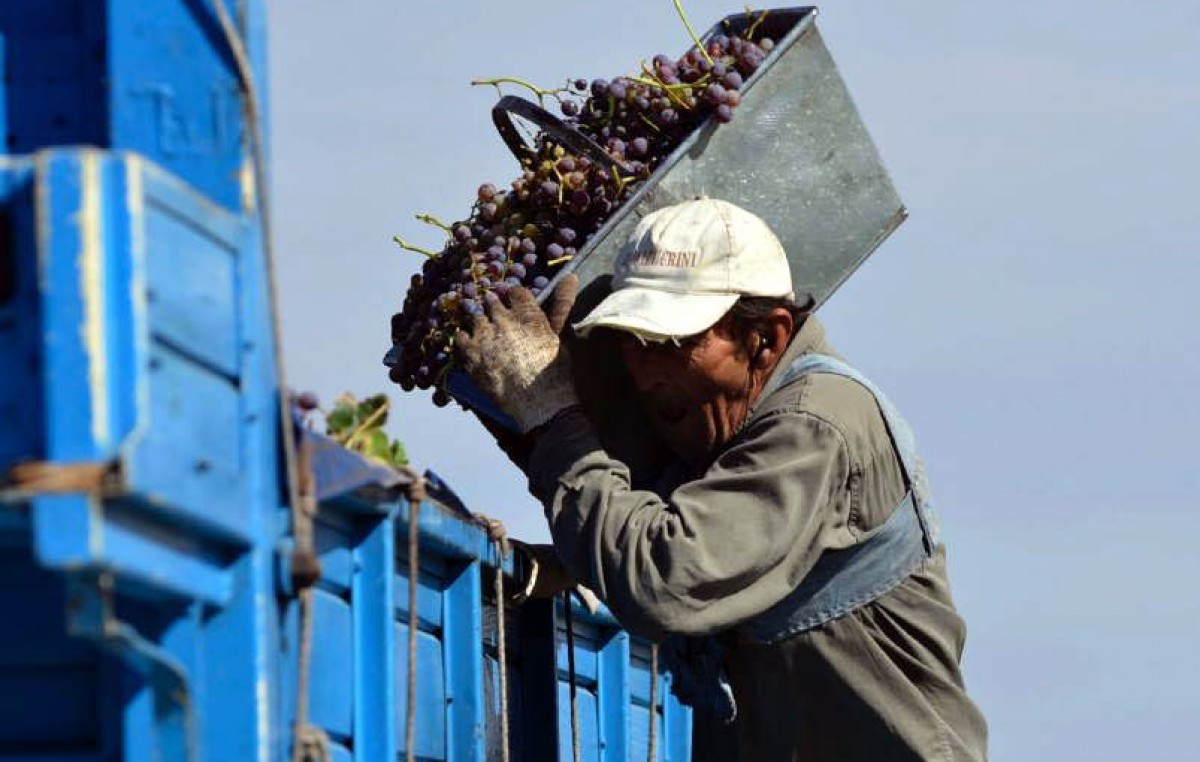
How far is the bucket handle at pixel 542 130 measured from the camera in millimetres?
4781

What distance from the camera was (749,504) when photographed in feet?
14.2

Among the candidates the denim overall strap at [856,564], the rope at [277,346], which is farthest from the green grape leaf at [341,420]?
the denim overall strap at [856,564]

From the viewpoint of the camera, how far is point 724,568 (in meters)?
4.29

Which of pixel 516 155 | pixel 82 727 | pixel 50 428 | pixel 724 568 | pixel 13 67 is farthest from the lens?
pixel 516 155

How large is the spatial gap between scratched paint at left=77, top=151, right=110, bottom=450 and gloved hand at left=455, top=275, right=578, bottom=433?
1888 mm

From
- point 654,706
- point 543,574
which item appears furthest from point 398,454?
point 654,706

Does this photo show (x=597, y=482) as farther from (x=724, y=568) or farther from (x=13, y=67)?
(x=13, y=67)

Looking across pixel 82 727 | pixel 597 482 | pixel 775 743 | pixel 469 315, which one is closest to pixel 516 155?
Result: pixel 469 315

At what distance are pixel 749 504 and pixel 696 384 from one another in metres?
0.34

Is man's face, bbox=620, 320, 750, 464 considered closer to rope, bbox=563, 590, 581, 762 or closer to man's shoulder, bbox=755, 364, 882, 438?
man's shoulder, bbox=755, 364, 882, 438

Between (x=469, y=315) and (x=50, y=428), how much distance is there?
2.04 meters

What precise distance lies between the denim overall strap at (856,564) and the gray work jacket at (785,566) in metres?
0.03

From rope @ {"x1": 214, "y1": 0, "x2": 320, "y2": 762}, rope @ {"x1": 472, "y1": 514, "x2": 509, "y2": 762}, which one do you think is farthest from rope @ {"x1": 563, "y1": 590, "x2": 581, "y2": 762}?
rope @ {"x1": 214, "y1": 0, "x2": 320, "y2": 762}

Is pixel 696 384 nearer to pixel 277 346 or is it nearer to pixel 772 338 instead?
pixel 772 338
